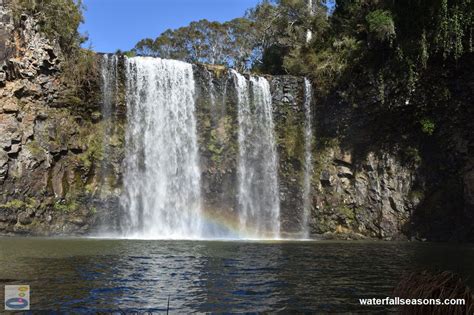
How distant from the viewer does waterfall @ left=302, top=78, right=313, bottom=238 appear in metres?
26.8

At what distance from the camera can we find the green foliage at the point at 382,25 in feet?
75.5

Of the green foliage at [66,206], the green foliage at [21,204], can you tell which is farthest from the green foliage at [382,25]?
the green foliage at [21,204]

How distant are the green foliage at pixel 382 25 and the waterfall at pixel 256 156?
7178 mm

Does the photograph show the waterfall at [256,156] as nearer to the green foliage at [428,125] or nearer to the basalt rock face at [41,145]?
the basalt rock face at [41,145]

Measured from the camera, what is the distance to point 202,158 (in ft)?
89.9

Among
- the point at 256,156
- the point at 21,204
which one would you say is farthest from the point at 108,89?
the point at 256,156

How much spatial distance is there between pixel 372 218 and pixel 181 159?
1115cm

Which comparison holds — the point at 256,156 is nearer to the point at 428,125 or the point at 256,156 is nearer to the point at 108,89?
the point at 108,89

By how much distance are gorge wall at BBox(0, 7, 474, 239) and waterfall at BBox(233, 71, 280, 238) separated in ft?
1.20

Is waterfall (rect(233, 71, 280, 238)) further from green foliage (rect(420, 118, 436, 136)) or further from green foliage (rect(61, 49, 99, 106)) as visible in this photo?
green foliage (rect(420, 118, 436, 136))

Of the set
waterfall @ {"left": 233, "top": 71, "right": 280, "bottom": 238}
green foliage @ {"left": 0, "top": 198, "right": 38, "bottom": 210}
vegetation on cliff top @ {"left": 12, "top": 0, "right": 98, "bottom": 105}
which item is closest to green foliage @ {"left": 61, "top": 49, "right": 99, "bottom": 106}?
vegetation on cliff top @ {"left": 12, "top": 0, "right": 98, "bottom": 105}

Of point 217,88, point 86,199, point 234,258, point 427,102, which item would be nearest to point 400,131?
point 427,102

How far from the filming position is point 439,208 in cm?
2480

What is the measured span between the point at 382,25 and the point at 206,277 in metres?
17.6
